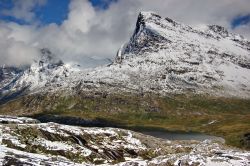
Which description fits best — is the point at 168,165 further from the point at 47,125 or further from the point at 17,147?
the point at 47,125

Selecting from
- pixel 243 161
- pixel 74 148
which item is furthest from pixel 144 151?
pixel 243 161

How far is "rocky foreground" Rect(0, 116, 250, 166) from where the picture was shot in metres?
91.7

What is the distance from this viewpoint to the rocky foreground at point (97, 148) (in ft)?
301

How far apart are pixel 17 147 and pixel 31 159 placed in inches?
888

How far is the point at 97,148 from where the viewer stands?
11944cm

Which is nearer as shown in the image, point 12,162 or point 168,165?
point 12,162

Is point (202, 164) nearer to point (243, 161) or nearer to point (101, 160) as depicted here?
point (243, 161)

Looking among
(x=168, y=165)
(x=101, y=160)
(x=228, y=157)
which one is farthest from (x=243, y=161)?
(x=101, y=160)

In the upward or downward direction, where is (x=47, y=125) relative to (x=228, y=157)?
upward

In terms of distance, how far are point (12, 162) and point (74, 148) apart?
36.5 m

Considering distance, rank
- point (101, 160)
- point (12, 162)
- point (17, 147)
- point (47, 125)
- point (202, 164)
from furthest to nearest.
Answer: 1. point (47, 125)
2. point (101, 160)
3. point (17, 147)
4. point (202, 164)
5. point (12, 162)

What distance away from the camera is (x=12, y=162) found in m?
77.3

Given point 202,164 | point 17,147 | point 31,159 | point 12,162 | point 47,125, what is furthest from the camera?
point 47,125

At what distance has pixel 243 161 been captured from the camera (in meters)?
90.1
